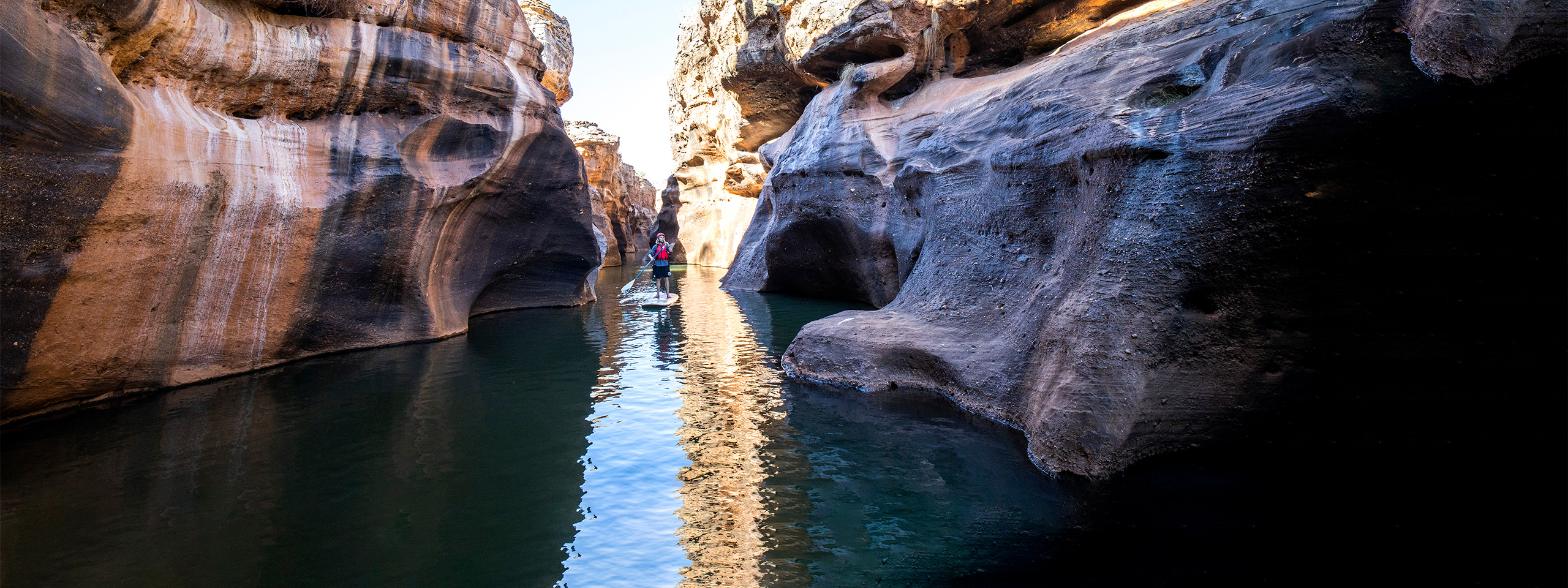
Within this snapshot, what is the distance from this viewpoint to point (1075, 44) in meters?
11.0

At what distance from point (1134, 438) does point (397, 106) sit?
9.97m

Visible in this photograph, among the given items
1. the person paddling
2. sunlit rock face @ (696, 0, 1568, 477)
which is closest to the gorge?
sunlit rock face @ (696, 0, 1568, 477)

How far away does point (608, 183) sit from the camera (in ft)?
117

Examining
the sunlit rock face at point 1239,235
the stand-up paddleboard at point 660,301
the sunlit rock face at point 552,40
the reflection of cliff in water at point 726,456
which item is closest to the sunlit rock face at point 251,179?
the stand-up paddleboard at point 660,301

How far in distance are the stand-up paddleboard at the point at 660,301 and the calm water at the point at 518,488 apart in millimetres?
6710

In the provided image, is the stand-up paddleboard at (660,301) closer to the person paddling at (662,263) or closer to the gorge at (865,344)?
the person paddling at (662,263)

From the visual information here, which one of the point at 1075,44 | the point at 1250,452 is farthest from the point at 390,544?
the point at 1075,44

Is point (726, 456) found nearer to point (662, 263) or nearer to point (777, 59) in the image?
point (662, 263)

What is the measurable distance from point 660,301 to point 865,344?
8.10 m

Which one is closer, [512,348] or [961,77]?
[512,348]

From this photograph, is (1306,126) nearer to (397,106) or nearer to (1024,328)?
(1024,328)

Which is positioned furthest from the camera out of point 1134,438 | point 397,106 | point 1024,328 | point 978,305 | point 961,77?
point 961,77

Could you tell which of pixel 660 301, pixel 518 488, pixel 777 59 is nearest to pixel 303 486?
pixel 518 488

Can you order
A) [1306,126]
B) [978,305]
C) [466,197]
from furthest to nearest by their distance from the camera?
[466,197] → [978,305] → [1306,126]
